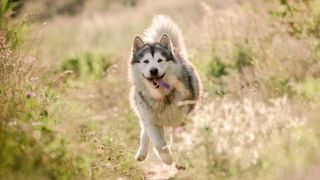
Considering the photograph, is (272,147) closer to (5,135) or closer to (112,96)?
(5,135)

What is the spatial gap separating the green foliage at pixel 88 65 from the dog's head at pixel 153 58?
5154mm

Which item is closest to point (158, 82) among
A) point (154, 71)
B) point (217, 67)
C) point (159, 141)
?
point (154, 71)

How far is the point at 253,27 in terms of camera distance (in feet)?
40.9

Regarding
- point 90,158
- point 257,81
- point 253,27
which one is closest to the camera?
point 90,158

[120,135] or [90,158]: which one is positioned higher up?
[90,158]

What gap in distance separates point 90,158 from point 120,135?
113 inches

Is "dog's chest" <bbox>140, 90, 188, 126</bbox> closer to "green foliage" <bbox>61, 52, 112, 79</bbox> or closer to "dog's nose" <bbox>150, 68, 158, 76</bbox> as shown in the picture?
"dog's nose" <bbox>150, 68, 158, 76</bbox>

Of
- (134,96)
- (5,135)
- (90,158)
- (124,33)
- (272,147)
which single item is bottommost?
(124,33)

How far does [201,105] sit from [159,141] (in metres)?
0.76

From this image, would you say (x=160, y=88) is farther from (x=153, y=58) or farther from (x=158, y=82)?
(x=153, y=58)

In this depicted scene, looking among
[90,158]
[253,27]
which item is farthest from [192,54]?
[90,158]

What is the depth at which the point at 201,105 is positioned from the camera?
9781 mm

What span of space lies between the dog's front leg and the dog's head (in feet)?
1.46

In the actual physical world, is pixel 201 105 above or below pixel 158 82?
below
